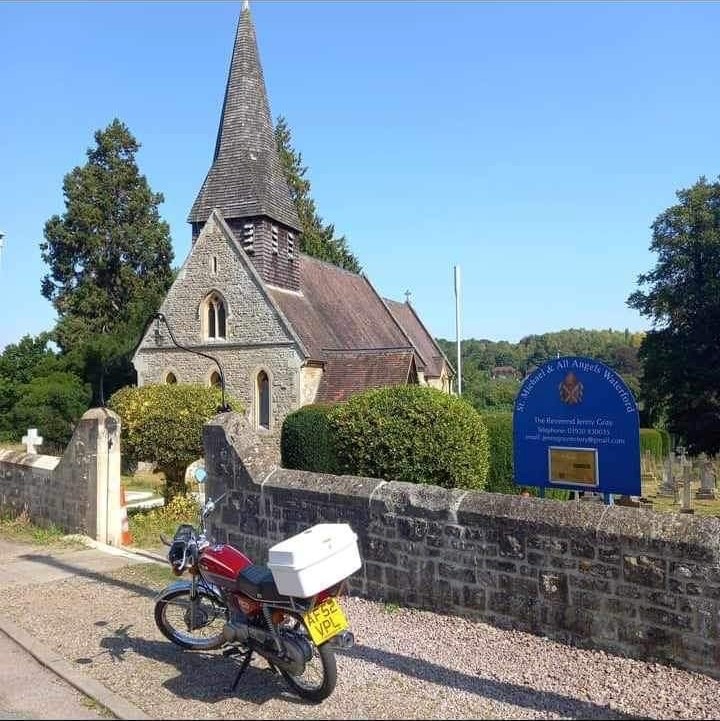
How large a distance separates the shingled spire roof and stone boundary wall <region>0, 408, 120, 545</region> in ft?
54.5

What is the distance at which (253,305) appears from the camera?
25250mm

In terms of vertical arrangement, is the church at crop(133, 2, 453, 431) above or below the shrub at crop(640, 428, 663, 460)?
above

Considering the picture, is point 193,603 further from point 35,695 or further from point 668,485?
point 668,485

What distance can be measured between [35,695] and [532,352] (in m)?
113

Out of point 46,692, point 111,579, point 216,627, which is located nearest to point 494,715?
point 216,627

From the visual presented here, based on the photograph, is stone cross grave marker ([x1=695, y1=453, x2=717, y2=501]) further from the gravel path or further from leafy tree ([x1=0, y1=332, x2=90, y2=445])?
leafy tree ([x1=0, y1=332, x2=90, y2=445])

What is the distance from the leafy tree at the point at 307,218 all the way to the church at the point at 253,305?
16.3m

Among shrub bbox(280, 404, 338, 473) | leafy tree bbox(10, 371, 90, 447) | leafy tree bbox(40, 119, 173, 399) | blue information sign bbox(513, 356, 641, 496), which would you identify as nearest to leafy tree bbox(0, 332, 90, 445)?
leafy tree bbox(10, 371, 90, 447)

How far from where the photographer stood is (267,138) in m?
28.5

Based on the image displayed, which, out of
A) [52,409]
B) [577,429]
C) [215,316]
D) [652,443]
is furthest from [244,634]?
[52,409]

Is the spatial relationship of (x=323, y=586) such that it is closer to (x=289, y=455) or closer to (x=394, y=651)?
(x=394, y=651)

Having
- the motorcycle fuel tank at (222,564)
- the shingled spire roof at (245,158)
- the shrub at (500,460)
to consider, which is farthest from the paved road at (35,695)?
the shingled spire roof at (245,158)

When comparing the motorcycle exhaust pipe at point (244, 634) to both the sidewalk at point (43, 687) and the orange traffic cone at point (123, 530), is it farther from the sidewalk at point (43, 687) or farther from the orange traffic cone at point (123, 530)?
the orange traffic cone at point (123, 530)

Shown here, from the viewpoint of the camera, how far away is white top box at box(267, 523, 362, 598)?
4.35 meters
